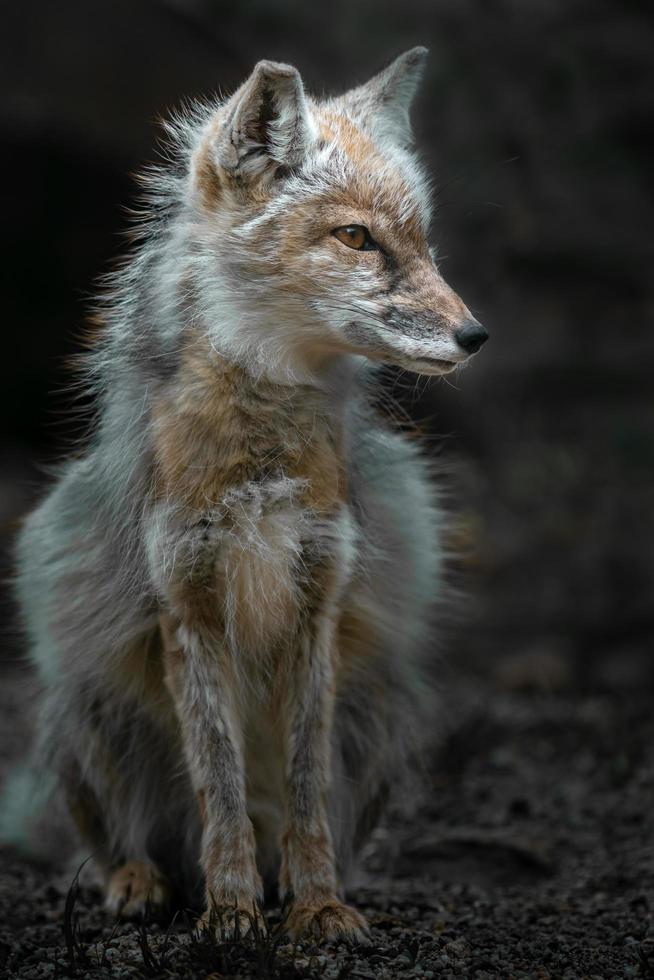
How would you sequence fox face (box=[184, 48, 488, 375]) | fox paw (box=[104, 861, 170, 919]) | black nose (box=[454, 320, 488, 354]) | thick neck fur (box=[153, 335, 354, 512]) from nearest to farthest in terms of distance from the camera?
black nose (box=[454, 320, 488, 354]), fox face (box=[184, 48, 488, 375]), thick neck fur (box=[153, 335, 354, 512]), fox paw (box=[104, 861, 170, 919])

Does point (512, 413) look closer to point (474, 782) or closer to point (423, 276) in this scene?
point (474, 782)

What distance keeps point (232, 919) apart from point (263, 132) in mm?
2836

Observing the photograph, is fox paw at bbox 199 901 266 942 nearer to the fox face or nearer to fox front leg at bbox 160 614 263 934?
fox front leg at bbox 160 614 263 934

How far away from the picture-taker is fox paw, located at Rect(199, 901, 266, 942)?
386 cm

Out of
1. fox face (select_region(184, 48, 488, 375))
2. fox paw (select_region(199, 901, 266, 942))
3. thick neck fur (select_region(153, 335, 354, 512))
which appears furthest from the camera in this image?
thick neck fur (select_region(153, 335, 354, 512))

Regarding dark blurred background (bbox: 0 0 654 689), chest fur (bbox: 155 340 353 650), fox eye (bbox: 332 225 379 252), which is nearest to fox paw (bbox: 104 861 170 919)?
chest fur (bbox: 155 340 353 650)

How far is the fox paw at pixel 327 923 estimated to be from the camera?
4.16 meters

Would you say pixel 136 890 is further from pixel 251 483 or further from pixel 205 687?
pixel 251 483

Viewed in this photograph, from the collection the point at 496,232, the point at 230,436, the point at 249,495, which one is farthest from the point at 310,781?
the point at 496,232

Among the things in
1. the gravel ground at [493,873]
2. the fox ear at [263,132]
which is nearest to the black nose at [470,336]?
the fox ear at [263,132]

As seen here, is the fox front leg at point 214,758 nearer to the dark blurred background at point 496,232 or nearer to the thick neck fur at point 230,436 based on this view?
the thick neck fur at point 230,436

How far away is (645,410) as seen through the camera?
11352 millimetres

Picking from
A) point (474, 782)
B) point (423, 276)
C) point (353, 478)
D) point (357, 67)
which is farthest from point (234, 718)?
point (357, 67)

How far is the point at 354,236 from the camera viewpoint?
14.3 ft
